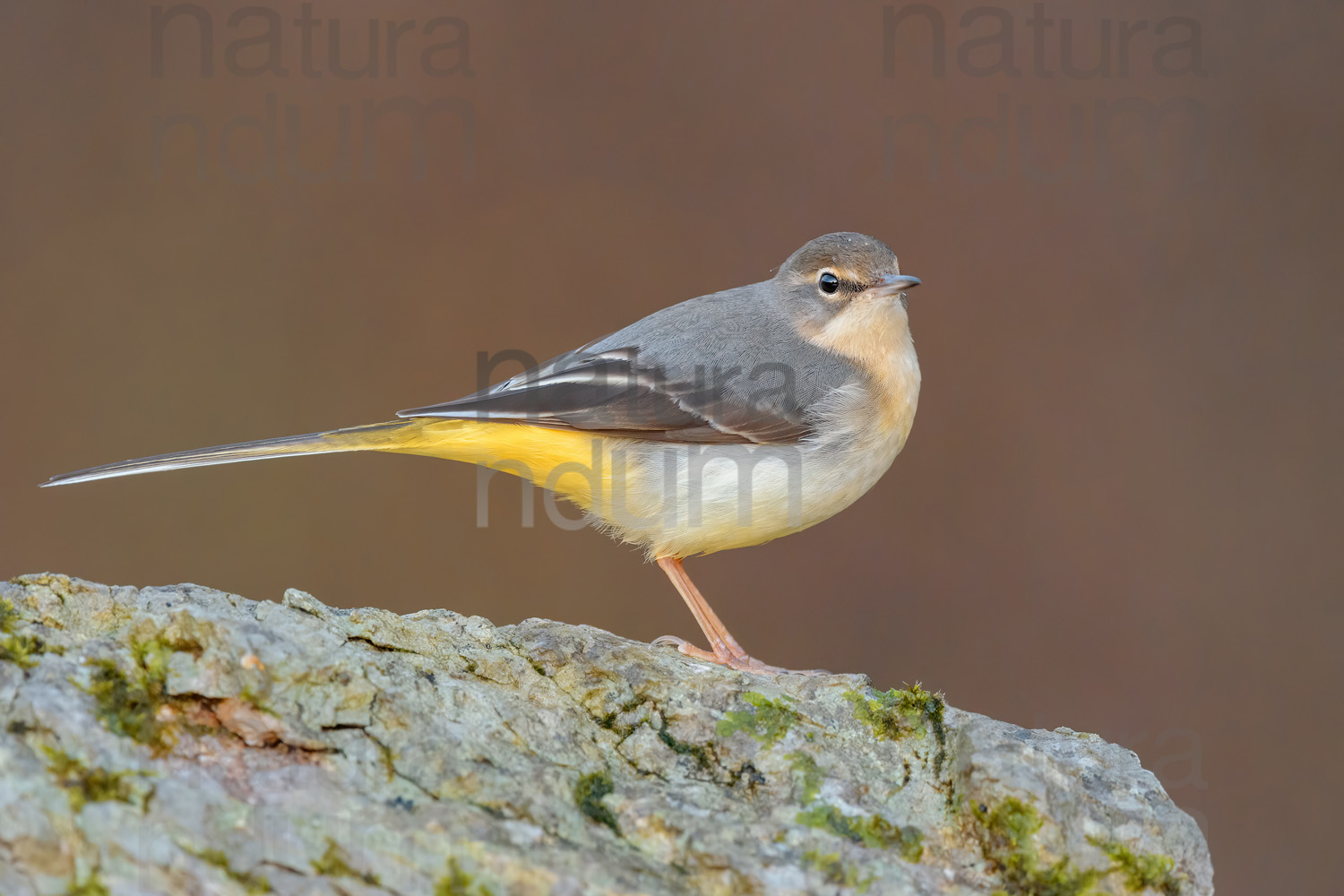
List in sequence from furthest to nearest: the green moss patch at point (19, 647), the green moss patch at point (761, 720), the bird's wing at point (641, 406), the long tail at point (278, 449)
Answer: the bird's wing at point (641, 406) < the long tail at point (278, 449) < the green moss patch at point (761, 720) < the green moss patch at point (19, 647)

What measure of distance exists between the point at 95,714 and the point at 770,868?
153 cm

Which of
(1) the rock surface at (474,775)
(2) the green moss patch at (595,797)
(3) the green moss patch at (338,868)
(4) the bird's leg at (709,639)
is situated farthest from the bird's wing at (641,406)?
(3) the green moss patch at (338,868)

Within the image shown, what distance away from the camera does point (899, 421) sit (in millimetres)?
4465

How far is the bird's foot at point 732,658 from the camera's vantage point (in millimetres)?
3749

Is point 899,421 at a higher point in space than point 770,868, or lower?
higher

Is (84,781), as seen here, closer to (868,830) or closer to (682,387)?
(868,830)

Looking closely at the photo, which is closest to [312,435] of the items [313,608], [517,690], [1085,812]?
[313,608]

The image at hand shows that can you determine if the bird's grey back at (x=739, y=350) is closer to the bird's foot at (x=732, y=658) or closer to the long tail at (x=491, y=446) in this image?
the long tail at (x=491, y=446)

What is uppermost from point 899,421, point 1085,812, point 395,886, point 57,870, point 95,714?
point 899,421

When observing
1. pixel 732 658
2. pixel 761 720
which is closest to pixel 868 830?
pixel 761 720

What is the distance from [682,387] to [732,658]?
3.67ft

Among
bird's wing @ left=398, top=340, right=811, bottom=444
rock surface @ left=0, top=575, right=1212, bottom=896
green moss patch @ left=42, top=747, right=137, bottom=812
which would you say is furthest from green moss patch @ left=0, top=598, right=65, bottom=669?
bird's wing @ left=398, top=340, right=811, bottom=444

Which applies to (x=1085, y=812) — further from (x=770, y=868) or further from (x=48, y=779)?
(x=48, y=779)

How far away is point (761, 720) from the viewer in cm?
305
